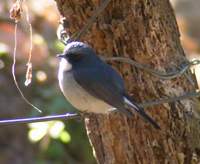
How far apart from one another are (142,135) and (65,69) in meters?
0.67

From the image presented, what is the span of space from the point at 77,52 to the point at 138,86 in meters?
0.41

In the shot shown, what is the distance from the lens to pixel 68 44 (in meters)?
3.72

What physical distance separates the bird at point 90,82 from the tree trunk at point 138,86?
0.20 feet

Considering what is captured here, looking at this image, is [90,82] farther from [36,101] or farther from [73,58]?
[36,101]

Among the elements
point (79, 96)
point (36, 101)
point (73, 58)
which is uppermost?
point (73, 58)

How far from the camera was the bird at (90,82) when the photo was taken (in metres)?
3.60

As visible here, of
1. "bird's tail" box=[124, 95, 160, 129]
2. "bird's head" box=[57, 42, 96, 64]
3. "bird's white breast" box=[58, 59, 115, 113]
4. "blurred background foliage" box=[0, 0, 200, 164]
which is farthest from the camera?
"blurred background foliage" box=[0, 0, 200, 164]

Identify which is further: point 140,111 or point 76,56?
point 76,56

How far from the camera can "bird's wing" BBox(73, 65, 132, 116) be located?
3633 millimetres

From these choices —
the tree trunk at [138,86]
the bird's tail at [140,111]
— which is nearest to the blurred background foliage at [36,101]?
the tree trunk at [138,86]

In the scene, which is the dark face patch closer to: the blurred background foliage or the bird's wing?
the bird's wing

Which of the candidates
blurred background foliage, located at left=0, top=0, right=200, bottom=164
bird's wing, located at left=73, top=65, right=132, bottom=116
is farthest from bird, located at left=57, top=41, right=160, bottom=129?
blurred background foliage, located at left=0, top=0, right=200, bottom=164

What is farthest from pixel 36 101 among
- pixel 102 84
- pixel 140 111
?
pixel 140 111

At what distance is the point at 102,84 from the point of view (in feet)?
12.5
